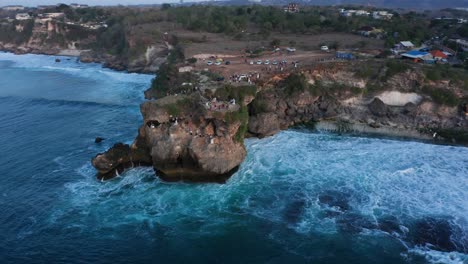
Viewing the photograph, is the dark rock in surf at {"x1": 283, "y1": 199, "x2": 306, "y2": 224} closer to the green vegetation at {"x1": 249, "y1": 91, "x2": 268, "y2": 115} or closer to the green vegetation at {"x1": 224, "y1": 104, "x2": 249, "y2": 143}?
the green vegetation at {"x1": 224, "y1": 104, "x2": 249, "y2": 143}

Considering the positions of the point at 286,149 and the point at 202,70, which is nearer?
the point at 286,149

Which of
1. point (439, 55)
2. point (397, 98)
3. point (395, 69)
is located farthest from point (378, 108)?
point (439, 55)

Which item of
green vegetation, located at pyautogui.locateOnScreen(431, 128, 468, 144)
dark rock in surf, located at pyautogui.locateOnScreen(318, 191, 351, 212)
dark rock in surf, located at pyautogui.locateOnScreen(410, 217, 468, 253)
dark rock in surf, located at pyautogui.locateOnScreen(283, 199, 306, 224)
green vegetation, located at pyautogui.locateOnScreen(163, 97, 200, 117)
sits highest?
green vegetation, located at pyautogui.locateOnScreen(163, 97, 200, 117)

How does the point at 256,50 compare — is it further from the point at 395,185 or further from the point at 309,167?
Result: the point at 395,185

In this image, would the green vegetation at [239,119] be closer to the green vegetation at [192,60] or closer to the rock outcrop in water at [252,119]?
the rock outcrop in water at [252,119]

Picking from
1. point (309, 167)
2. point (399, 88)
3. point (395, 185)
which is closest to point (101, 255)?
point (309, 167)

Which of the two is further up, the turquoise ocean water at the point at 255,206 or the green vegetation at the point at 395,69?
the green vegetation at the point at 395,69

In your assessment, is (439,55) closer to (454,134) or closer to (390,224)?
(454,134)

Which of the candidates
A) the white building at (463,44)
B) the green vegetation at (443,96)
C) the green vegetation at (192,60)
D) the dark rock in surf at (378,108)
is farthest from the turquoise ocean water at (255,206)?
the white building at (463,44)

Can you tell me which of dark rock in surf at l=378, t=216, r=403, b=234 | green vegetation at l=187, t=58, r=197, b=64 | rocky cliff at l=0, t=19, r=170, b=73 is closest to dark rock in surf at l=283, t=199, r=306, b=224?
dark rock in surf at l=378, t=216, r=403, b=234
